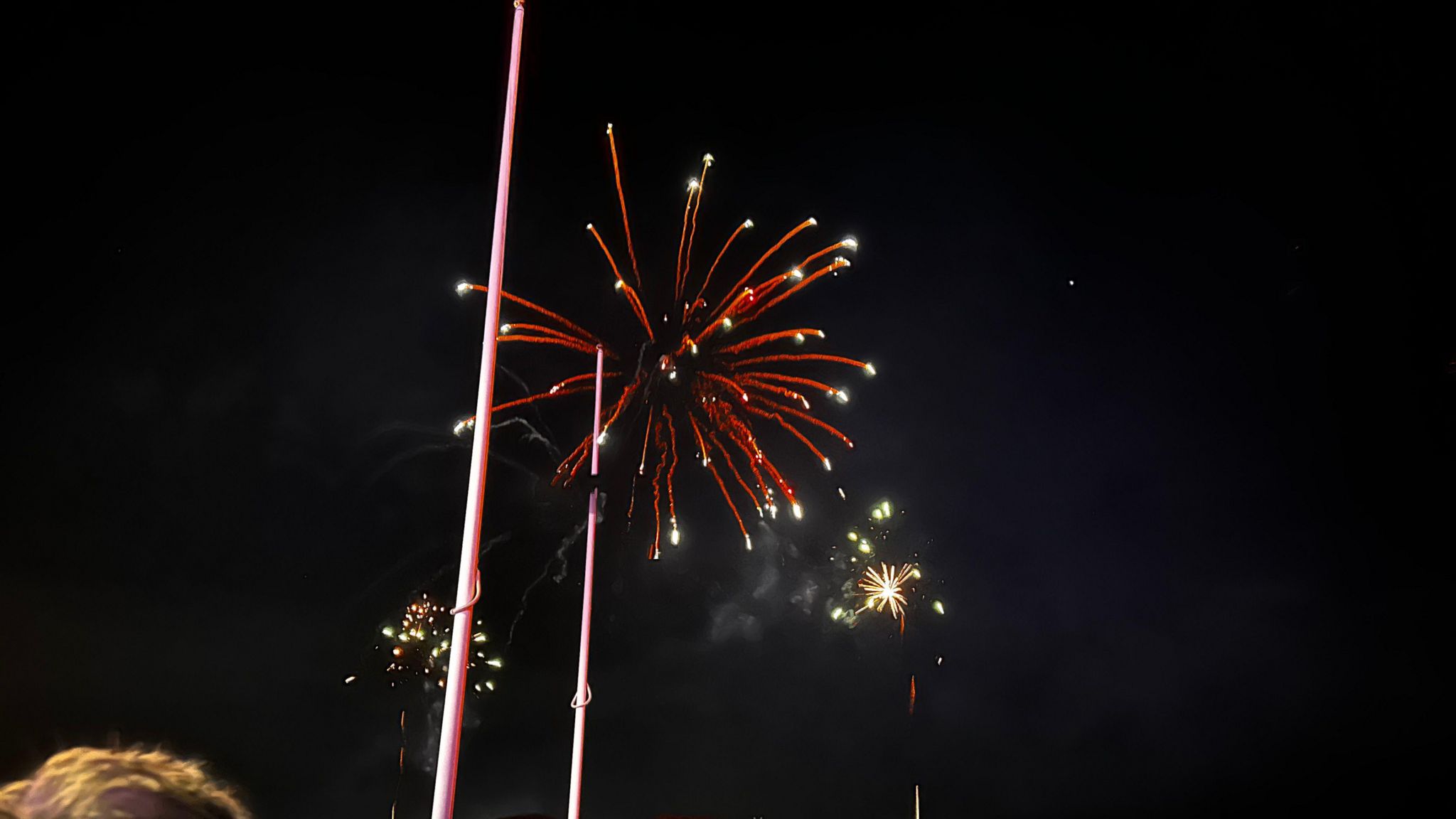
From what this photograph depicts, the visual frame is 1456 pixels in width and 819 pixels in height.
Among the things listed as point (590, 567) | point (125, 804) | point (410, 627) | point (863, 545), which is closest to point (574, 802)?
point (590, 567)

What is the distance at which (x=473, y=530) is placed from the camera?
7832 mm

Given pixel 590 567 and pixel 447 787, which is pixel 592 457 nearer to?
pixel 590 567

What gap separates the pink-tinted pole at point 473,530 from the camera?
6.99m

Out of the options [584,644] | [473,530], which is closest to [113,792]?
[473,530]

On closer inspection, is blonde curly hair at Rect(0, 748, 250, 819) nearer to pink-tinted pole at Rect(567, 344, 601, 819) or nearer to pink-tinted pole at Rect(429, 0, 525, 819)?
pink-tinted pole at Rect(429, 0, 525, 819)

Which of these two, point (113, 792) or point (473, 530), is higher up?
point (473, 530)

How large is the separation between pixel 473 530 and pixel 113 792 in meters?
5.21

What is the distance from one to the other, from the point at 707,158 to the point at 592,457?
38.0 feet

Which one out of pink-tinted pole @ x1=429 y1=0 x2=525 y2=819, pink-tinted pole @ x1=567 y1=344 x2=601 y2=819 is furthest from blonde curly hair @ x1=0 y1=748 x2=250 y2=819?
pink-tinted pole @ x1=567 y1=344 x2=601 y2=819

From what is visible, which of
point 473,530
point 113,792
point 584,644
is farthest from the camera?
point 584,644

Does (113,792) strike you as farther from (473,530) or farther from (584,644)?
(584,644)

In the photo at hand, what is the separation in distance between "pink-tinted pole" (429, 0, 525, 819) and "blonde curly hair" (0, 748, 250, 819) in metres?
4.06

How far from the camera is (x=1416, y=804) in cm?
10181

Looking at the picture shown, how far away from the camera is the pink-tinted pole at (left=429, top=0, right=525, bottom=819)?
6992 millimetres
